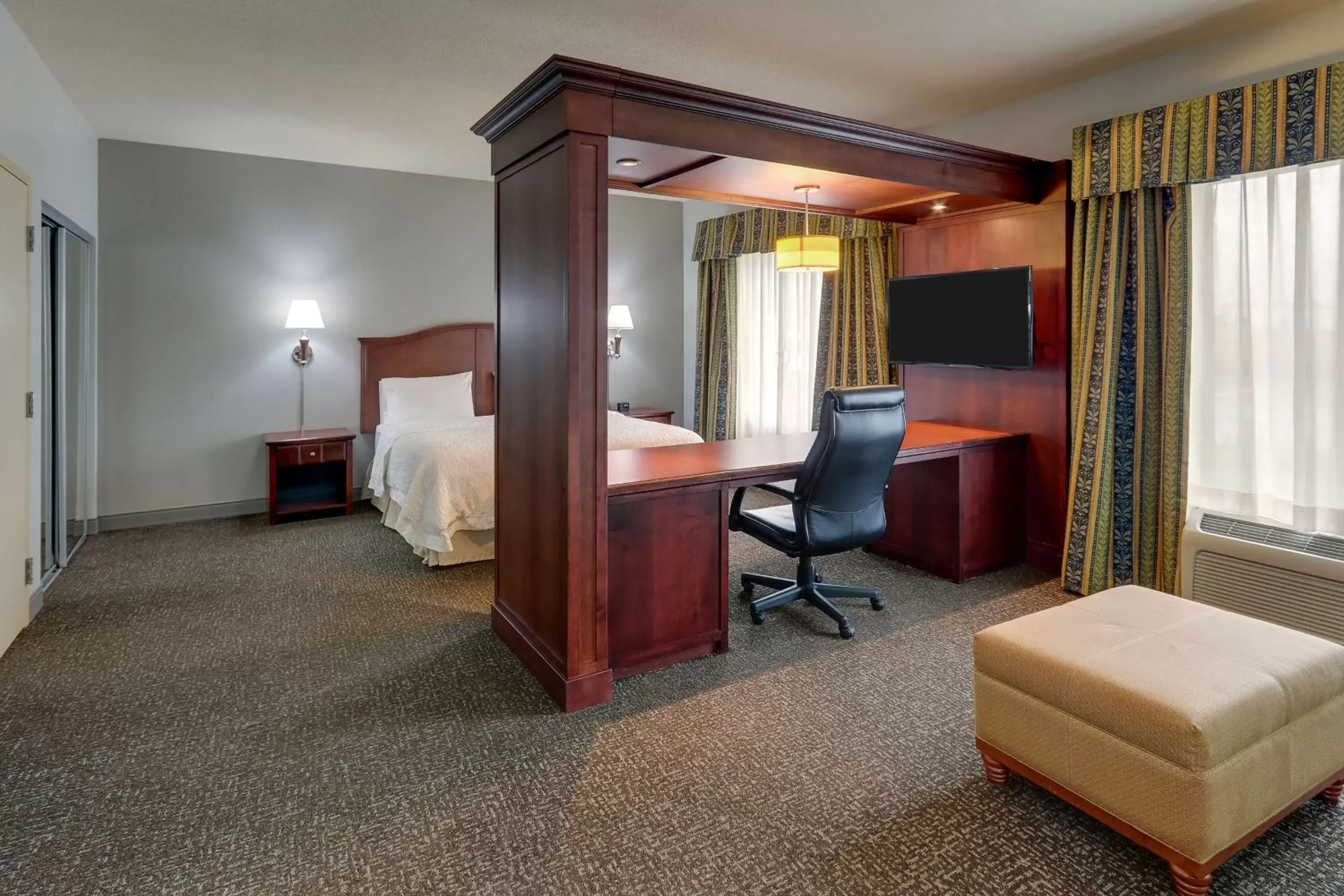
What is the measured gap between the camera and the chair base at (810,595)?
128 inches

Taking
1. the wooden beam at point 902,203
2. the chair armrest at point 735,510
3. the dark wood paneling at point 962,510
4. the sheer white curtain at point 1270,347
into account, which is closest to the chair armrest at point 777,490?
the chair armrest at point 735,510

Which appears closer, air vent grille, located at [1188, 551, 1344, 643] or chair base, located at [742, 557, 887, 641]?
air vent grille, located at [1188, 551, 1344, 643]

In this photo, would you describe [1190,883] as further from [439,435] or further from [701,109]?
[439,435]

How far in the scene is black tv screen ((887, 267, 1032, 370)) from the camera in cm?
380

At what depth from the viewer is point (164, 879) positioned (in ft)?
5.58

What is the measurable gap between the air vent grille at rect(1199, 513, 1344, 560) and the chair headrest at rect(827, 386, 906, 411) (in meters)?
1.38

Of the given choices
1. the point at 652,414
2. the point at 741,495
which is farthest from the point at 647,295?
the point at 741,495

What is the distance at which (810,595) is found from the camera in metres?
3.40

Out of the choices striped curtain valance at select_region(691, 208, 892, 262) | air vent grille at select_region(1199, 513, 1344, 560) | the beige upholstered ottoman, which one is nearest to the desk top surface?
air vent grille at select_region(1199, 513, 1344, 560)

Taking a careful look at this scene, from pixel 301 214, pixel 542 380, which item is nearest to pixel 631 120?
pixel 542 380

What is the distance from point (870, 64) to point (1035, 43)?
71cm

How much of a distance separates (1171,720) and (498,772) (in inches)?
66.9

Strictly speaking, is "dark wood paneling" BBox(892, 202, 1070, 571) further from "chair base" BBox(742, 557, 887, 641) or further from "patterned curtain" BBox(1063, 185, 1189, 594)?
"chair base" BBox(742, 557, 887, 641)

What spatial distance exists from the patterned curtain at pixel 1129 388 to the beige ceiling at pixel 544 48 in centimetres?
77
